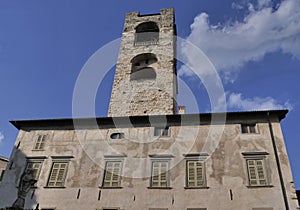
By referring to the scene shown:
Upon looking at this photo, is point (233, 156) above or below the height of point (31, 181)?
above

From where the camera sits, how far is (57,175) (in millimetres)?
13719

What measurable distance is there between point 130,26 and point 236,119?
1611cm

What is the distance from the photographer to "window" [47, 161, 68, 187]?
13.5m

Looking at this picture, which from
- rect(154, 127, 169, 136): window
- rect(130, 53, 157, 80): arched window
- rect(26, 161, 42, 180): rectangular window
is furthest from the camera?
rect(130, 53, 157, 80): arched window

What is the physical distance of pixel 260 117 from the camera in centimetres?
1429

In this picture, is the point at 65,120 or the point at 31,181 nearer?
the point at 31,181

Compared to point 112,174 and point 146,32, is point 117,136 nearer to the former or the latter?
point 112,174

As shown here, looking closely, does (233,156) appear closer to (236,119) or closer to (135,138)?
(236,119)

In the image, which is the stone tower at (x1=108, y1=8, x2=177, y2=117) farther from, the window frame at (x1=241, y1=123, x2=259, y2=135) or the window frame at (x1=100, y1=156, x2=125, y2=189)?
the window frame at (x1=241, y1=123, x2=259, y2=135)

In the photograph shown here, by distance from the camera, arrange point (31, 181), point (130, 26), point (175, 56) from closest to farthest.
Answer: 1. point (31, 181)
2. point (175, 56)
3. point (130, 26)

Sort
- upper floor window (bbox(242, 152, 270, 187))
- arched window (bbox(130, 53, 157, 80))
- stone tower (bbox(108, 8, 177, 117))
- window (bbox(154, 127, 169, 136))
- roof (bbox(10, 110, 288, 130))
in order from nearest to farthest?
upper floor window (bbox(242, 152, 270, 187))
roof (bbox(10, 110, 288, 130))
window (bbox(154, 127, 169, 136))
stone tower (bbox(108, 8, 177, 117))
arched window (bbox(130, 53, 157, 80))

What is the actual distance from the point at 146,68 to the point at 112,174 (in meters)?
12.4

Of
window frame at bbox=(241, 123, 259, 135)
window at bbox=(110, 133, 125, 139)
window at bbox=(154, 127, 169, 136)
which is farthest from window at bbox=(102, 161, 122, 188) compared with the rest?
window frame at bbox=(241, 123, 259, 135)

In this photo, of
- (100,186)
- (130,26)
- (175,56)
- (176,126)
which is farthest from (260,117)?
(130,26)
